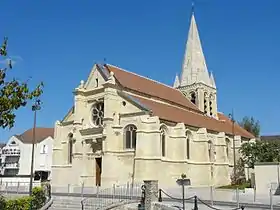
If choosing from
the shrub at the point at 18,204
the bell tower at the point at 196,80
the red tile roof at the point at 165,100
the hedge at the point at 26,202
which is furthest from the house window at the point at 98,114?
the bell tower at the point at 196,80

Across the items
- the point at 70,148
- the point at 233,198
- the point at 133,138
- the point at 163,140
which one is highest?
the point at 133,138

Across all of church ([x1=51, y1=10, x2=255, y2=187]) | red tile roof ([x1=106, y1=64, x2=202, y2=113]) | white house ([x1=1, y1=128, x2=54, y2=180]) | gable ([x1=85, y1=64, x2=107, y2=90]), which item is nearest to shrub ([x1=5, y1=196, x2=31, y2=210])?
church ([x1=51, y1=10, x2=255, y2=187])

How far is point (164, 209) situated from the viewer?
19.2 meters

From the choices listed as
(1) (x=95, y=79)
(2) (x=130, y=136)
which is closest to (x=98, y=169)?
(2) (x=130, y=136)

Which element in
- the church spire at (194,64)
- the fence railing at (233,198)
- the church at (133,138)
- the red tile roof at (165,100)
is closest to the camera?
the fence railing at (233,198)

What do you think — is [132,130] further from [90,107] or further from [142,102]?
[90,107]

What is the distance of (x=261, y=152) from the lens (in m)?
42.5

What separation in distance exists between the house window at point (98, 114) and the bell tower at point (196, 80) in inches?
743

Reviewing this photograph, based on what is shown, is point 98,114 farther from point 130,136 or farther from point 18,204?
point 18,204

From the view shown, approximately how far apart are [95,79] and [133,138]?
366 inches

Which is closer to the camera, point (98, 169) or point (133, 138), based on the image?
point (133, 138)

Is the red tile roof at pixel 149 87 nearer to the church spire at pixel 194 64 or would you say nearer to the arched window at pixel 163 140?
the church spire at pixel 194 64

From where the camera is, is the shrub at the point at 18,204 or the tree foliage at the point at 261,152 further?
the tree foliage at the point at 261,152

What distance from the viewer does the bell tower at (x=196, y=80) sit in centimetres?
5516
